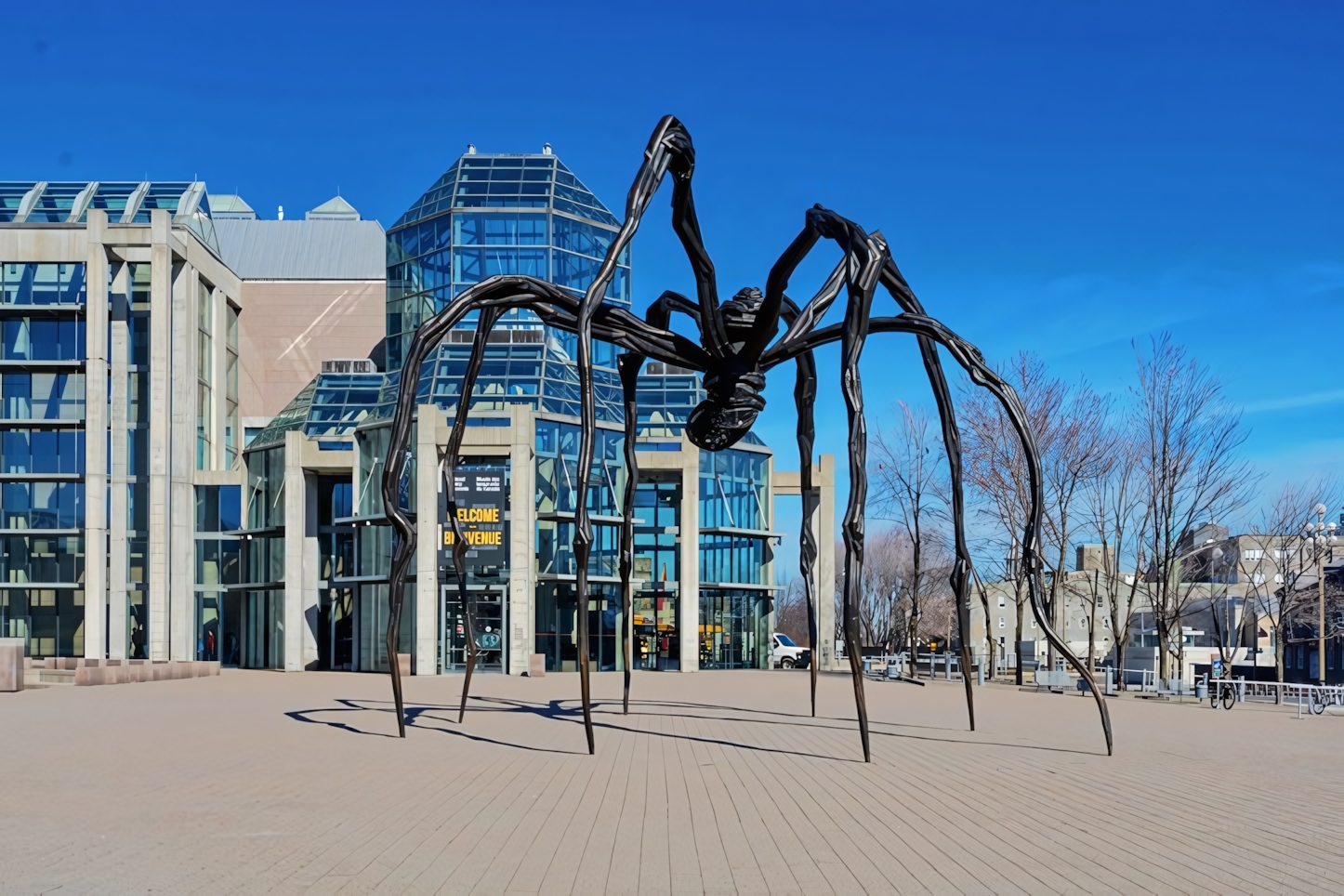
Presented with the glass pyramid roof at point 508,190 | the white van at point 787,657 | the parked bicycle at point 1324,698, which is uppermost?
the glass pyramid roof at point 508,190

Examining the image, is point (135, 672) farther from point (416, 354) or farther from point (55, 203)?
point (55, 203)

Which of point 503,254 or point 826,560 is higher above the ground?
point 503,254

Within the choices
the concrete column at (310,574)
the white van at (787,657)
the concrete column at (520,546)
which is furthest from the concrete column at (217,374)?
the white van at (787,657)

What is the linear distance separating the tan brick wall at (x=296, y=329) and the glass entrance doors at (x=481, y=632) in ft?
75.8

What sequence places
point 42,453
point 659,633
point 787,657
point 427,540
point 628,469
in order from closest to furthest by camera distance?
point 628,469, point 427,540, point 659,633, point 42,453, point 787,657

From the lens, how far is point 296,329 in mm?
58594

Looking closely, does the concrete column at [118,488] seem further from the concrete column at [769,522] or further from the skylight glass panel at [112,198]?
the concrete column at [769,522]

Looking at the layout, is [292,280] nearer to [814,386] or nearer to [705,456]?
[705,456]

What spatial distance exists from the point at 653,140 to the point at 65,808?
7170 millimetres

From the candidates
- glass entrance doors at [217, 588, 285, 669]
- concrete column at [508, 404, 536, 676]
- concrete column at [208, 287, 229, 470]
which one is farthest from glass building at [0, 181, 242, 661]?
concrete column at [508, 404, 536, 676]

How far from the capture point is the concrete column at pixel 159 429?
4525 cm

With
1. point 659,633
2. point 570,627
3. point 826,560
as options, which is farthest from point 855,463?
point 826,560

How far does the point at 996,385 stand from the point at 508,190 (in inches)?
1436

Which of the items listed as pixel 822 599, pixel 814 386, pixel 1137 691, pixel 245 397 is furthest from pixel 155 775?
pixel 245 397
